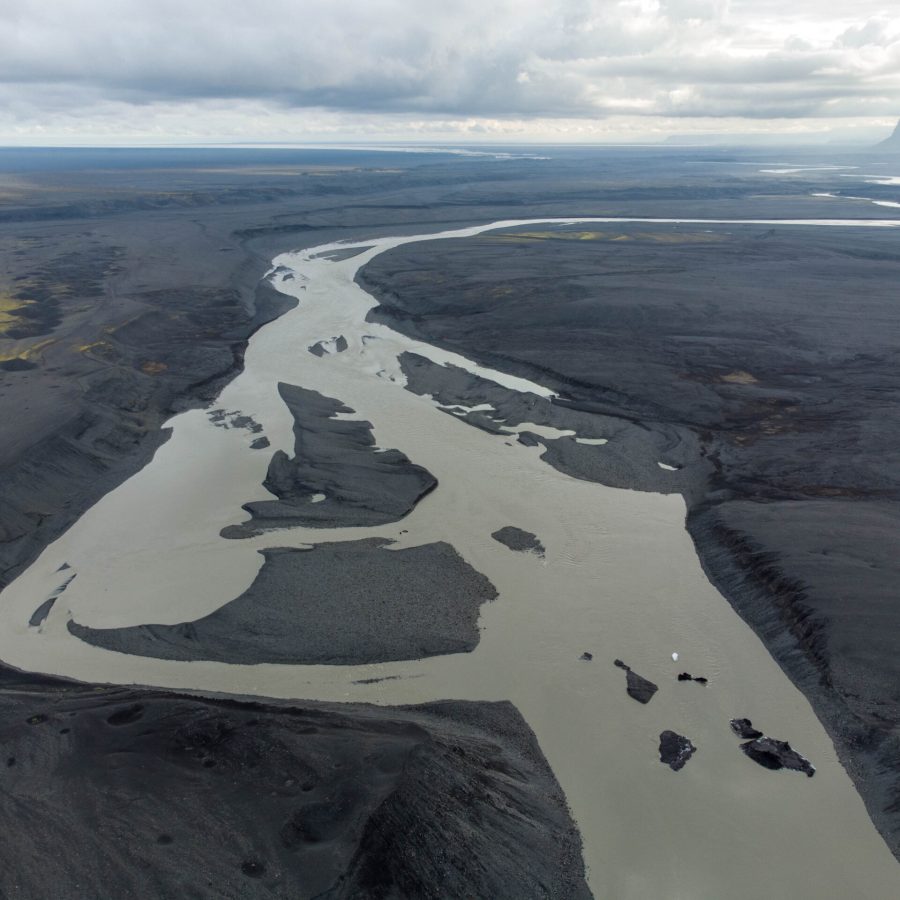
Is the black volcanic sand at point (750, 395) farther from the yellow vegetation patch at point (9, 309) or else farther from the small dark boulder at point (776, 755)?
the yellow vegetation patch at point (9, 309)

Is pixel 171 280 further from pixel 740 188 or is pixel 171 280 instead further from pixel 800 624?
pixel 740 188

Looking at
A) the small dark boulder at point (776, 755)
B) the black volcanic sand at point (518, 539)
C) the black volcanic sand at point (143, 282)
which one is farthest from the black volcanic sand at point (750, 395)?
the black volcanic sand at point (143, 282)

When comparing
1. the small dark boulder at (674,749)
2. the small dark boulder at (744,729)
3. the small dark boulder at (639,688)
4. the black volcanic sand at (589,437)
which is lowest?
the black volcanic sand at (589,437)

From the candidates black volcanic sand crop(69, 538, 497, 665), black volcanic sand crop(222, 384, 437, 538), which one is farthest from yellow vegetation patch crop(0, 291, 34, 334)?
black volcanic sand crop(69, 538, 497, 665)

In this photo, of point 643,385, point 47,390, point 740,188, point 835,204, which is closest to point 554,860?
point 643,385

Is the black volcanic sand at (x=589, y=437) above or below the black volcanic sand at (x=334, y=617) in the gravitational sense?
below
